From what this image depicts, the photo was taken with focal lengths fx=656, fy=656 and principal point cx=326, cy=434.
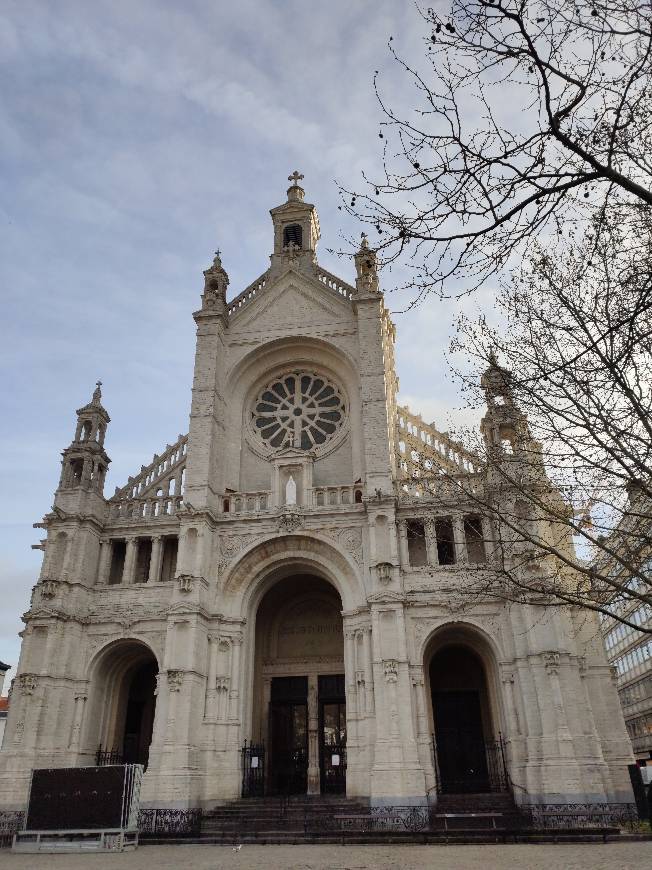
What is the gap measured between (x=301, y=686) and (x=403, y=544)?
294 inches

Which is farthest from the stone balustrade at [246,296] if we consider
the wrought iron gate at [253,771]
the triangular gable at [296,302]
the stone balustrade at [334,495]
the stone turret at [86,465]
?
the wrought iron gate at [253,771]

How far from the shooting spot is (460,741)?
24.6m

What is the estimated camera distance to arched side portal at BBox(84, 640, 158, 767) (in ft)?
81.4

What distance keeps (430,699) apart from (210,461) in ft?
41.2

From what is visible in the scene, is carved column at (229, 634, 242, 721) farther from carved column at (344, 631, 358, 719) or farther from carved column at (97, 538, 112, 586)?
carved column at (97, 538, 112, 586)

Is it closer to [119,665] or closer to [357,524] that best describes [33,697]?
[119,665]

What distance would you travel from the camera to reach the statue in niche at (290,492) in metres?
26.2

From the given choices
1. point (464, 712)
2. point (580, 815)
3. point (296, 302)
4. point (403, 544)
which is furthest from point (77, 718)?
point (296, 302)

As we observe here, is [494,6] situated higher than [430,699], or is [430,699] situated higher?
[494,6]

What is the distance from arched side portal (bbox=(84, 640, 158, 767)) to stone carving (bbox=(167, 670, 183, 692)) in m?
2.89

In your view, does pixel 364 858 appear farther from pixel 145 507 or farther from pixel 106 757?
pixel 145 507

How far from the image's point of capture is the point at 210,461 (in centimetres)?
2689

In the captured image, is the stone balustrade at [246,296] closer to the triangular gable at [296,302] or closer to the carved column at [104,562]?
the triangular gable at [296,302]

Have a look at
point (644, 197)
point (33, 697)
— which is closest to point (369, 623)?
point (33, 697)
